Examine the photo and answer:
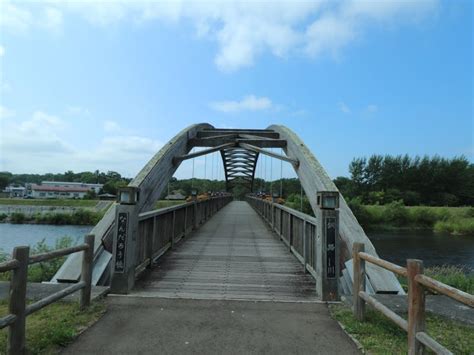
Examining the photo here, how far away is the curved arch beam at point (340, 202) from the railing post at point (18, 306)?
141 inches

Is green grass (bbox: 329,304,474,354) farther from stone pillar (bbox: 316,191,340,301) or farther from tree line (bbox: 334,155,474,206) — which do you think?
tree line (bbox: 334,155,474,206)

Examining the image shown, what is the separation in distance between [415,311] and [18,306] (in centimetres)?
292

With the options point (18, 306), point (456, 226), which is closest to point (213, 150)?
point (18, 306)

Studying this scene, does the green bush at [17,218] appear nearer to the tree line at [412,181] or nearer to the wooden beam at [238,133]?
the wooden beam at [238,133]

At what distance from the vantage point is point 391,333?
3131 millimetres

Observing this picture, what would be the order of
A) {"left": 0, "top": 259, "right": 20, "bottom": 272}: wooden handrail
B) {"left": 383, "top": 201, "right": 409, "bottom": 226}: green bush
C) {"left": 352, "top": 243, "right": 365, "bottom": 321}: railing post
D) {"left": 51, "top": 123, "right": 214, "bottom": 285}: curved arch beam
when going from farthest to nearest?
{"left": 383, "top": 201, "right": 409, "bottom": 226}: green bush, {"left": 51, "top": 123, "right": 214, "bottom": 285}: curved arch beam, {"left": 352, "top": 243, "right": 365, "bottom": 321}: railing post, {"left": 0, "top": 259, "right": 20, "bottom": 272}: wooden handrail

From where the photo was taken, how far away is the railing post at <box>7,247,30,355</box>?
2.45 meters

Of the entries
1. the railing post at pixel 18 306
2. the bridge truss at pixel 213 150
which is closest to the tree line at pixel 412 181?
the bridge truss at pixel 213 150

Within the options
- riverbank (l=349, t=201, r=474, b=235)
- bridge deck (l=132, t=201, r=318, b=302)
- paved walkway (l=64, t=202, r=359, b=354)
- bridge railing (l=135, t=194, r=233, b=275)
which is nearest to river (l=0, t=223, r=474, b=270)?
riverbank (l=349, t=201, r=474, b=235)

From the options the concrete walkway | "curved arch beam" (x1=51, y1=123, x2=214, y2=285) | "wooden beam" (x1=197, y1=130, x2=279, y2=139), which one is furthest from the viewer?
"wooden beam" (x1=197, y1=130, x2=279, y2=139)

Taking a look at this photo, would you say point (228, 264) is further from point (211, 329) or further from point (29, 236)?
point (29, 236)

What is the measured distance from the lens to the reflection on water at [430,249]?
66.0 ft

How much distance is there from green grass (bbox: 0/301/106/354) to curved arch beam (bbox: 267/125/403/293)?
3.14m

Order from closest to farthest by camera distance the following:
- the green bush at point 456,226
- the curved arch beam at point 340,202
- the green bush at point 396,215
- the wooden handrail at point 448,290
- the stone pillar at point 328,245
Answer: the wooden handrail at point 448,290
the stone pillar at point 328,245
the curved arch beam at point 340,202
the green bush at point 456,226
the green bush at point 396,215
